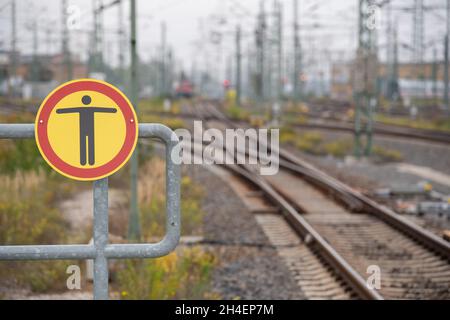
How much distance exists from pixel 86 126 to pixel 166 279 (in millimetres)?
4446

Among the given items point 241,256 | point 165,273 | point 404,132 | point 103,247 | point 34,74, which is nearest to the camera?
point 103,247

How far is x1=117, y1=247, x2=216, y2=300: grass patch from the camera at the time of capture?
22.3ft

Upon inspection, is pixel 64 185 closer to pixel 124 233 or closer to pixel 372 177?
pixel 124 233

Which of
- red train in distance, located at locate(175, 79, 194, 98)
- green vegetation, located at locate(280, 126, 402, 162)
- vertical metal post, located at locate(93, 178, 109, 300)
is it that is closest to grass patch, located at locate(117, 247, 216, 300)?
vertical metal post, located at locate(93, 178, 109, 300)

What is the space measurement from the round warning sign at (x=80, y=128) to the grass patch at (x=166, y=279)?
11.1 ft

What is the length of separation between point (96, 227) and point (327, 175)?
14.5 metres

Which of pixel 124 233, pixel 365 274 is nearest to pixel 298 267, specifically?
pixel 365 274

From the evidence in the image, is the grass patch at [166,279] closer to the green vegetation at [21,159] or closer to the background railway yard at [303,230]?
the background railway yard at [303,230]

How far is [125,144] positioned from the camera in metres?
3.10

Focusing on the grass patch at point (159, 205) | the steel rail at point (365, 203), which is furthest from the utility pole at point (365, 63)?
the grass patch at point (159, 205)

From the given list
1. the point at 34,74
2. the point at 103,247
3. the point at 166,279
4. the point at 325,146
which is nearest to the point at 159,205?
the point at 166,279

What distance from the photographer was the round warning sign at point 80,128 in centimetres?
307

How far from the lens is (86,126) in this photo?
3064 millimetres

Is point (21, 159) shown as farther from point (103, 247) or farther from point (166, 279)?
point (103, 247)
